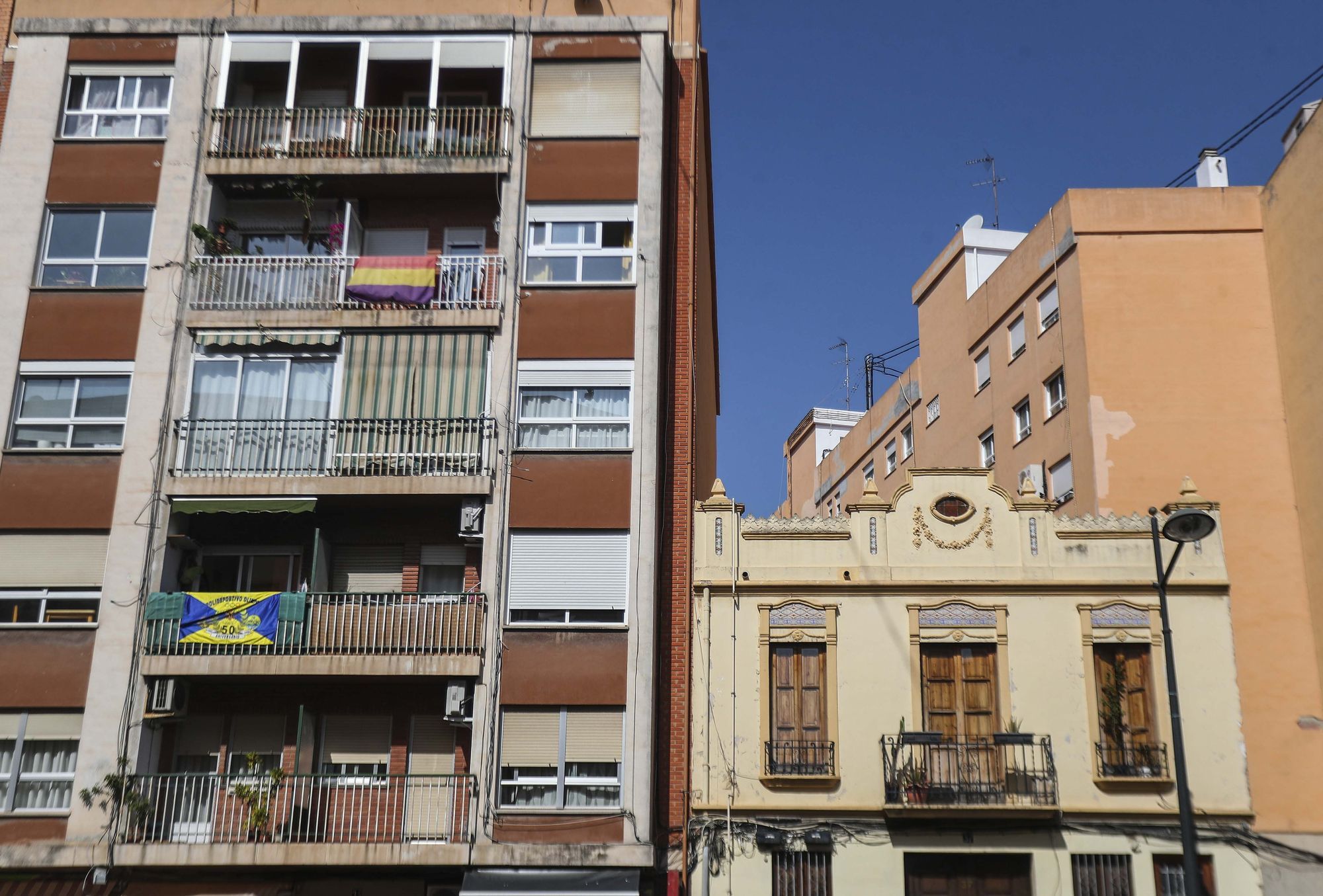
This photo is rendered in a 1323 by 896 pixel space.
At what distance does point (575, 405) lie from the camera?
2098cm

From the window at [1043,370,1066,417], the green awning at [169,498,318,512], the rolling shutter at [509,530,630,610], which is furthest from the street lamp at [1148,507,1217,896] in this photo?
the green awning at [169,498,318,512]

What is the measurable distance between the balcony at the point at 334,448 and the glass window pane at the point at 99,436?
1005mm

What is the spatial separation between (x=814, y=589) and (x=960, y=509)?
286 centimetres

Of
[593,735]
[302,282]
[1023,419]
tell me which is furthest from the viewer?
[1023,419]

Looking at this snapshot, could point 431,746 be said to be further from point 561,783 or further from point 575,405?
point 575,405

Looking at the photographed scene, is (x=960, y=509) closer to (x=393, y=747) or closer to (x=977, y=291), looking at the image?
(x=393, y=747)

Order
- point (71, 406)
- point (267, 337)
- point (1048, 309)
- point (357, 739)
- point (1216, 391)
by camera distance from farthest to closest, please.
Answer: point (1048, 309) < point (1216, 391) < point (267, 337) < point (71, 406) < point (357, 739)

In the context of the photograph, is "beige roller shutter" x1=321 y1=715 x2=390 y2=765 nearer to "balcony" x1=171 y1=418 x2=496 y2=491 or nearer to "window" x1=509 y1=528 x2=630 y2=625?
"window" x1=509 y1=528 x2=630 y2=625

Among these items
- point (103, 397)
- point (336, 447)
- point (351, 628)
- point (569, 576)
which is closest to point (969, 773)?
point (569, 576)

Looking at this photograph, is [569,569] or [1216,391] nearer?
[569,569]

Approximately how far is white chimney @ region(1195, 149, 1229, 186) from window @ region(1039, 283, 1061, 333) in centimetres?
454

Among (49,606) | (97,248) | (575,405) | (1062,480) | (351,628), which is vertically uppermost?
(97,248)

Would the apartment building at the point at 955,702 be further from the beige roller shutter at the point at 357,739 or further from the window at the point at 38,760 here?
the window at the point at 38,760

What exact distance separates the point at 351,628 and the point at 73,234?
901 cm
